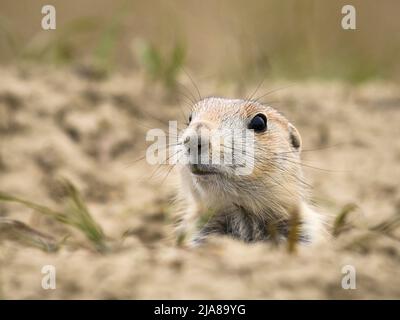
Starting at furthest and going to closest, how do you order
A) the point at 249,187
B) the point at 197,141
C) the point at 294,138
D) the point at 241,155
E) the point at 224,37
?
the point at 224,37 < the point at 294,138 < the point at 249,187 < the point at 241,155 < the point at 197,141

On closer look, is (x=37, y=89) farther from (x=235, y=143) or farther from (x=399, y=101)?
(x=399, y=101)

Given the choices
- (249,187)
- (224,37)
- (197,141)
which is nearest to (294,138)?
(249,187)

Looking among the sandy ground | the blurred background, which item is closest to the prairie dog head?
the sandy ground

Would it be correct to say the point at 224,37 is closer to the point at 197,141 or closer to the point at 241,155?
the point at 241,155

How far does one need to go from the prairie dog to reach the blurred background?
1.90 m

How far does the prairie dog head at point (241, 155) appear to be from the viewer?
3.46 meters

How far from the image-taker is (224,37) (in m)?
7.29

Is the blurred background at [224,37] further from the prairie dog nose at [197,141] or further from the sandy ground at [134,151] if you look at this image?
the prairie dog nose at [197,141]

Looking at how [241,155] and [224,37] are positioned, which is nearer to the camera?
[241,155]

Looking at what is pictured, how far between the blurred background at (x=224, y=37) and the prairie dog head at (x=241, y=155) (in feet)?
6.14

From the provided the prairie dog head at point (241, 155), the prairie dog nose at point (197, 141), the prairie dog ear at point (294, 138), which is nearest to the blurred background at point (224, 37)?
the prairie dog ear at point (294, 138)

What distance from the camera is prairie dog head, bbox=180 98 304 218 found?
3.46 metres

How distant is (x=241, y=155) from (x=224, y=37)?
390 centimetres

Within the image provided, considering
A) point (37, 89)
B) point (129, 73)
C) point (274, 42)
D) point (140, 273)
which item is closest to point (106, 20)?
point (129, 73)
